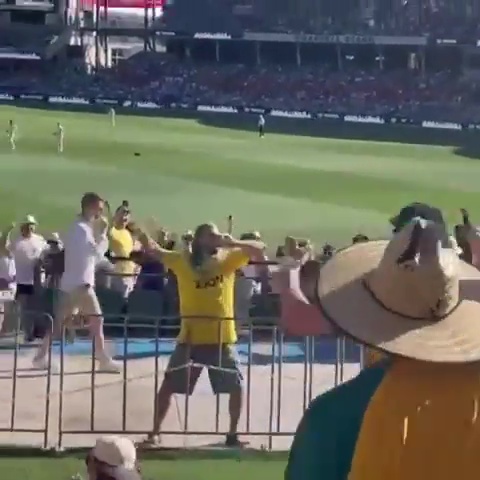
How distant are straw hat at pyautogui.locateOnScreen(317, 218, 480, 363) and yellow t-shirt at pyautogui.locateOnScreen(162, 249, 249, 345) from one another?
Result: 5438 mm

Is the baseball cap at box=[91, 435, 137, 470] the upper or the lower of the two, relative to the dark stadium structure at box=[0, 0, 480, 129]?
lower

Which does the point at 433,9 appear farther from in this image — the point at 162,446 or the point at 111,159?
the point at 162,446

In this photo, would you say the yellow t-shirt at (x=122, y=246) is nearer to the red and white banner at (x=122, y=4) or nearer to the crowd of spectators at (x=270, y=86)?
the crowd of spectators at (x=270, y=86)

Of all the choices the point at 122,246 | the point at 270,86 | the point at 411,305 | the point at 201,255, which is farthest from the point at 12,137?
the point at 411,305

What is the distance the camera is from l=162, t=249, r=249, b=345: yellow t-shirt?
8.80 metres

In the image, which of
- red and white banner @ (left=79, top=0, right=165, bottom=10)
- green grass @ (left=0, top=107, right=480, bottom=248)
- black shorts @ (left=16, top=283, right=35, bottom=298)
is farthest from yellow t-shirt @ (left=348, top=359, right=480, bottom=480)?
red and white banner @ (left=79, top=0, right=165, bottom=10)

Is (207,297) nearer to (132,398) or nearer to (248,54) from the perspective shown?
(132,398)

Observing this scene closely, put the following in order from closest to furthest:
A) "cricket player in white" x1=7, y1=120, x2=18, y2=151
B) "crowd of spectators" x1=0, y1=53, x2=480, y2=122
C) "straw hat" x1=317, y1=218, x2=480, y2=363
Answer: "straw hat" x1=317, y1=218, x2=480, y2=363, "cricket player in white" x1=7, y1=120, x2=18, y2=151, "crowd of spectators" x1=0, y1=53, x2=480, y2=122

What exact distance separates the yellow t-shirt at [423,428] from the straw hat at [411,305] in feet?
0.30

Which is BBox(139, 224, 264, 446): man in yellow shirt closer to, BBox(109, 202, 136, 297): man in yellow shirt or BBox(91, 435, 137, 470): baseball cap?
BBox(91, 435, 137, 470): baseball cap

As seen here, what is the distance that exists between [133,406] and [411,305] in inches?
262

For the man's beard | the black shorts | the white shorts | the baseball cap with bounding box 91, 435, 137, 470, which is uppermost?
the man's beard

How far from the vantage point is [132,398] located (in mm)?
9969

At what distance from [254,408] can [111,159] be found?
1238 inches
